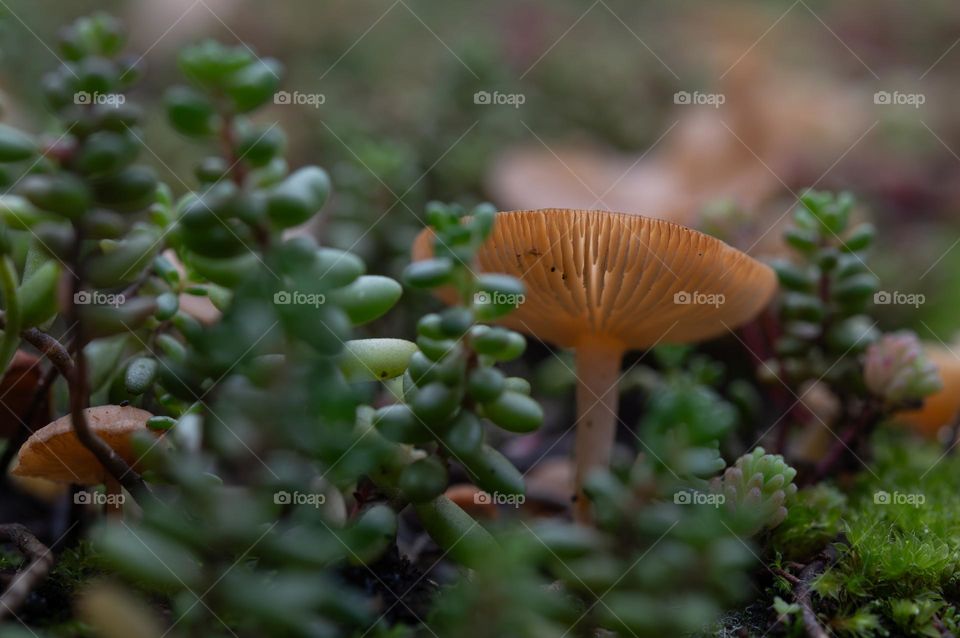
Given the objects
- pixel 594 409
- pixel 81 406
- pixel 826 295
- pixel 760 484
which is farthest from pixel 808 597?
pixel 81 406

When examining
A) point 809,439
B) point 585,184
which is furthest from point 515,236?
point 585,184

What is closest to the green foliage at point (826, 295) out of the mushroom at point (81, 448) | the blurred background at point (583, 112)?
the blurred background at point (583, 112)

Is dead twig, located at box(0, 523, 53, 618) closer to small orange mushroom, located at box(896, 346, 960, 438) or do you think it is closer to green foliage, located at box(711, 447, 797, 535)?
green foliage, located at box(711, 447, 797, 535)

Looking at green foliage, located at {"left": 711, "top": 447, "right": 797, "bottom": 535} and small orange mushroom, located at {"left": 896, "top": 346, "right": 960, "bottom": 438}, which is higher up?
small orange mushroom, located at {"left": 896, "top": 346, "right": 960, "bottom": 438}

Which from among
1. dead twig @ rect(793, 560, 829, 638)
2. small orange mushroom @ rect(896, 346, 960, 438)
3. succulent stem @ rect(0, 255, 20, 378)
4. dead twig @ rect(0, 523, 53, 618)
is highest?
small orange mushroom @ rect(896, 346, 960, 438)

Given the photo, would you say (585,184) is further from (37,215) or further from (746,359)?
(37,215)

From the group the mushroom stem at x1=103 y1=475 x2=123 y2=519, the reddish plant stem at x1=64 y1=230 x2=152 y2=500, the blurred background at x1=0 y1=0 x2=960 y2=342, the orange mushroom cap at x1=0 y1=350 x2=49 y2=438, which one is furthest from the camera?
the blurred background at x1=0 y1=0 x2=960 y2=342

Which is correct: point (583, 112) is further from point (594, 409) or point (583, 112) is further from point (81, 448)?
point (81, 448)

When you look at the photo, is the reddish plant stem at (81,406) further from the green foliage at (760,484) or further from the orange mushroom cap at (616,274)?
the green foliage at (760,484)

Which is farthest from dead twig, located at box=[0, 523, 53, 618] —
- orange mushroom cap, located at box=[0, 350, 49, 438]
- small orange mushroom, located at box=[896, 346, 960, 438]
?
small orange mushroom, located at box=[896, 346, 960, 438]
